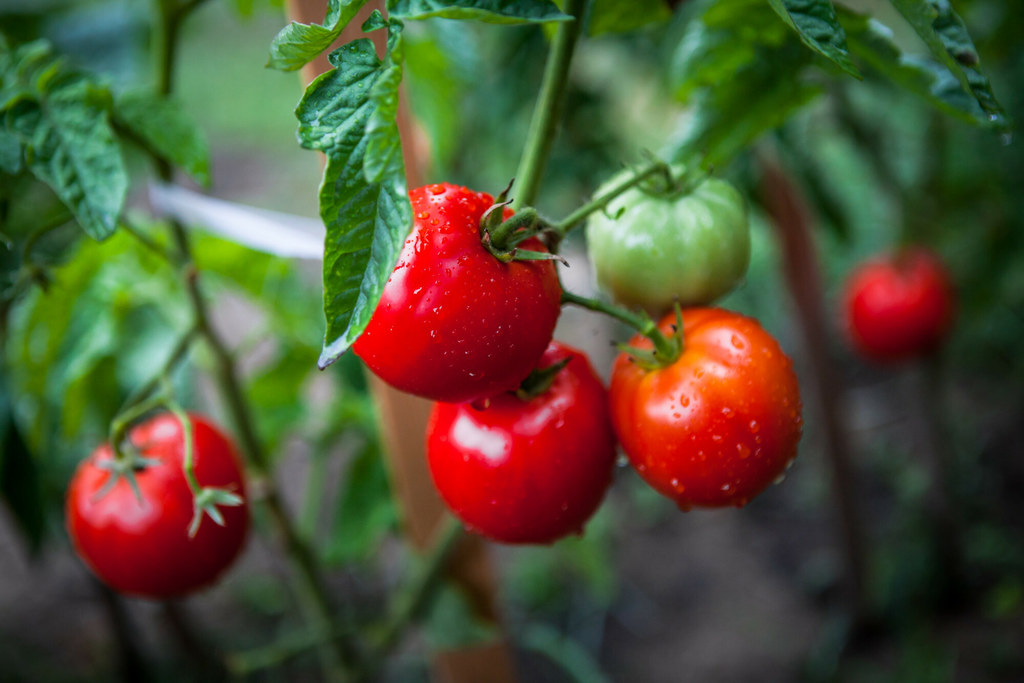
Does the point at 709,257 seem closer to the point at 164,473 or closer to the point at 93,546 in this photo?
the point at 164,473

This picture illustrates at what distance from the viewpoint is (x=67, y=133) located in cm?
62

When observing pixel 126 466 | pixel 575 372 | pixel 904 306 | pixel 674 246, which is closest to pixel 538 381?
pixel 575 372

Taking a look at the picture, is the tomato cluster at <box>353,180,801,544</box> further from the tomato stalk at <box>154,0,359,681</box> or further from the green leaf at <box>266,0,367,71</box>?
the tomato stalk at <box>154,0,359,681</box>

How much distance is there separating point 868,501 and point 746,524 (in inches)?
13.0

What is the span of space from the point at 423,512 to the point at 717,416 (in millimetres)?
517

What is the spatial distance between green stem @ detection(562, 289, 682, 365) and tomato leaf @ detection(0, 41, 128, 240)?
1.12ft

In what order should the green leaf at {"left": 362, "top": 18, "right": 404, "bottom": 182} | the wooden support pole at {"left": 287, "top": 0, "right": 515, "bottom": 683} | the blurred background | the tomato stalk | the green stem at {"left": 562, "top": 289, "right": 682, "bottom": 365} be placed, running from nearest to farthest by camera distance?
1. the green leaf at {"left": 362, "top": 18, "right": 404, "bottom": 182}
2. the green stem at {"left": 562, "top": 289, "right": 682, "bottom": 365}
3. the tomato stalk
4. the wooden support pole at {"left": 287, "top": 0, "right": 515, "bottom": 683}
5. the blurred background

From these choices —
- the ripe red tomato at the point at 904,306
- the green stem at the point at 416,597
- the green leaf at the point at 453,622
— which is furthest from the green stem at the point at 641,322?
the ripe red tomato at the point at 904,306

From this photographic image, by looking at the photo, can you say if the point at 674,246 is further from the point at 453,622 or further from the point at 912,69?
the point at 453,622

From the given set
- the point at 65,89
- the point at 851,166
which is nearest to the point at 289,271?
the point at 65,89

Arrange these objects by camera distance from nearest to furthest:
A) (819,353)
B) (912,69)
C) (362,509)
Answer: (912,69) < (362,509) < (819,353)

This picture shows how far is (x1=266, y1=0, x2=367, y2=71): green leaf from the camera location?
401mm

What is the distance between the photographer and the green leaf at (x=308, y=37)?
1.32 ft

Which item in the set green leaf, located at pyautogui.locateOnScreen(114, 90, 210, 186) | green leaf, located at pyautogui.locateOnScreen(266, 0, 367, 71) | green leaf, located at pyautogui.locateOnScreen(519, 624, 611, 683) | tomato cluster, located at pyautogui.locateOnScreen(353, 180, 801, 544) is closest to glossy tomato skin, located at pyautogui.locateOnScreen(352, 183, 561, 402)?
tomato cluster, located at pyautogui.locateOnScreen(353, 180, 801, 544)
